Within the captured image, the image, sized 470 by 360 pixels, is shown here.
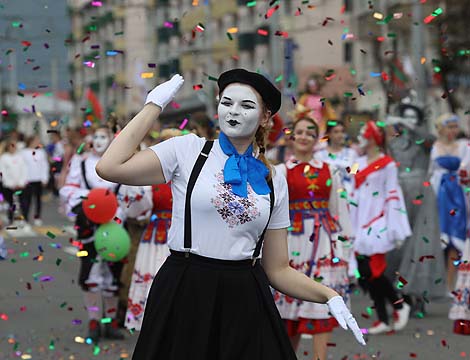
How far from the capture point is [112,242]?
1006 cm

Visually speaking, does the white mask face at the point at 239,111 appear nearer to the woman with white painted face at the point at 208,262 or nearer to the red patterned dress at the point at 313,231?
the woman with white painted face at the point at 208,262

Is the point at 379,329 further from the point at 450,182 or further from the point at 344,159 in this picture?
the point at 450,182

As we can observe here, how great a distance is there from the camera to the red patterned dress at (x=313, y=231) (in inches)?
357

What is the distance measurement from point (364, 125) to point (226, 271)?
22.4 ft

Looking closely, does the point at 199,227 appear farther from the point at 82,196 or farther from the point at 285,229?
the point at 82,196

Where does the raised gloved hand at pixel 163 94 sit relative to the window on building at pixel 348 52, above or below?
below

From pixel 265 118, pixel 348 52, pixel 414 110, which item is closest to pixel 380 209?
pixel 414 110

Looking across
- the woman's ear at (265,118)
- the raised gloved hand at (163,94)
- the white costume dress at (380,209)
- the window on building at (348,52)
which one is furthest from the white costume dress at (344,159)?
the window on building at (348,52)

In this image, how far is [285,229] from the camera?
559cm

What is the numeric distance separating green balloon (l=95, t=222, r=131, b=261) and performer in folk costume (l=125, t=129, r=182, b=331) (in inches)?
9.7

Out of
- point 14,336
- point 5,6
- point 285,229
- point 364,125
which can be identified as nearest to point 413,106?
point 364,125

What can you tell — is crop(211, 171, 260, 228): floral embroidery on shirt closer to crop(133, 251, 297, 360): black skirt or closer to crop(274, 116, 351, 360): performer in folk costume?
crop(133, 251, 297, 360): black skirt

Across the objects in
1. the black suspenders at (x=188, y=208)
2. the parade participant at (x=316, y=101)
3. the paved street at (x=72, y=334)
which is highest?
the parade participant at (x=316, y=101)

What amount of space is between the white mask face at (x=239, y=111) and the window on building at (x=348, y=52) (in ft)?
139
